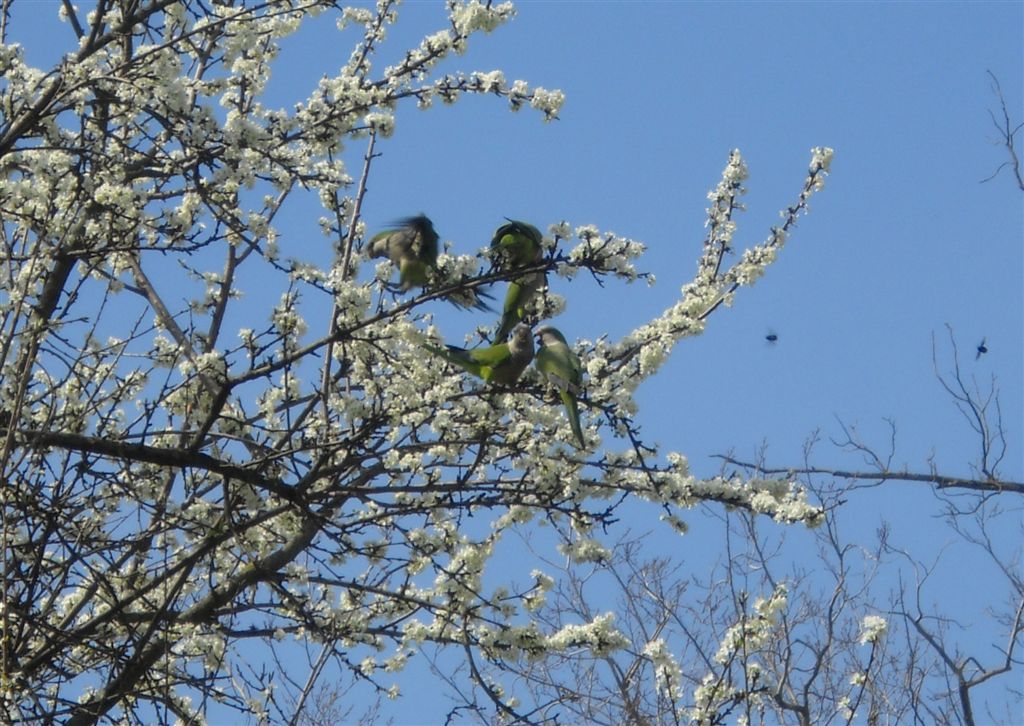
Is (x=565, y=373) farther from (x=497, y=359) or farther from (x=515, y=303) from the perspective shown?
(x=515, y=303)

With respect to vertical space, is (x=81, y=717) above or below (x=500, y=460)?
below

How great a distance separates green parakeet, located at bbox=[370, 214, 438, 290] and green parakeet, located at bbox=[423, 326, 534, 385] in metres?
0.38

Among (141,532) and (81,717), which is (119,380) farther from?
(81,717)

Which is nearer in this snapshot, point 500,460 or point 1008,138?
point 500,460

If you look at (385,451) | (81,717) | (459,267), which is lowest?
(81,717)

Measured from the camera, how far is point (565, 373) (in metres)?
5.13

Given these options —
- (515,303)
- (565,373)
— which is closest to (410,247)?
(515,303)

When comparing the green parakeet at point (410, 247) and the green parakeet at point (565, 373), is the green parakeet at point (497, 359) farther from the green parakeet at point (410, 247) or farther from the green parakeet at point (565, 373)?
the green parakeet at point (410, 247)

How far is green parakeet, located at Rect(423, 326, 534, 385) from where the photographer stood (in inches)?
213

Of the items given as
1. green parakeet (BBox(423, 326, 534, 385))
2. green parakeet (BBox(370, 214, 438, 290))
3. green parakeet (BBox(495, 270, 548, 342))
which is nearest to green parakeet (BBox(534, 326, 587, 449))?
green parakeet (BBox(423, 326, 534, 385))

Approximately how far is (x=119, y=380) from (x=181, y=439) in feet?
1.11

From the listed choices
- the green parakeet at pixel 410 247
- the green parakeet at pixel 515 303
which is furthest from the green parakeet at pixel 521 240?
the green parakeet at pixel 410 247

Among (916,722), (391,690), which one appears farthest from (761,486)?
(391,690)

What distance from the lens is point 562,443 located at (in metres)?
5.27
